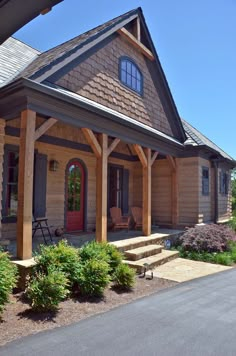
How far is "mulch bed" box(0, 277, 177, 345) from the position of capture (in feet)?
10.6

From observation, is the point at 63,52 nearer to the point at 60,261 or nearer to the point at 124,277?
the point at 60,261

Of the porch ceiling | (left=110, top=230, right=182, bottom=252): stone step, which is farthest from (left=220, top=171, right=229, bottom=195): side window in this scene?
the porch ceiling

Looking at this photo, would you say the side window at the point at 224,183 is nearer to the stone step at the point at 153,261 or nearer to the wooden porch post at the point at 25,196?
the stone step at the point at 153,261

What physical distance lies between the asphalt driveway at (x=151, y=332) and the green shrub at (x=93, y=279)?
474mm

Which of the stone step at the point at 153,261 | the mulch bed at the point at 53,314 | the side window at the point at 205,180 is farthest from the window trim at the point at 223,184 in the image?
the mulch bed at the point at 53,314

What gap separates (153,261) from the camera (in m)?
6.29

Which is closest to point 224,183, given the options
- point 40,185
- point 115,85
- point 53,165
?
point 115,85

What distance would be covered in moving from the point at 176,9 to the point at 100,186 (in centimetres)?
459

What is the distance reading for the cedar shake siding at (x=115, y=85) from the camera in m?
6.77

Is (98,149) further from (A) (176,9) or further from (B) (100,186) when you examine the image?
(A) (176,9)

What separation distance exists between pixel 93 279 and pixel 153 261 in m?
2.34

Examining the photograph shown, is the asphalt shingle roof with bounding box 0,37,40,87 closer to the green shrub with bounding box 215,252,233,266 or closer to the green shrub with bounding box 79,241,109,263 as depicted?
the green shrub with bounding box 79,241,109,263

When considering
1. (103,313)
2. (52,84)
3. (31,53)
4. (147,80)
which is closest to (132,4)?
(147,80)

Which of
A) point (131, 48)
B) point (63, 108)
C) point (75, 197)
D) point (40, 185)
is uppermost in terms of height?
point (131, 48)
